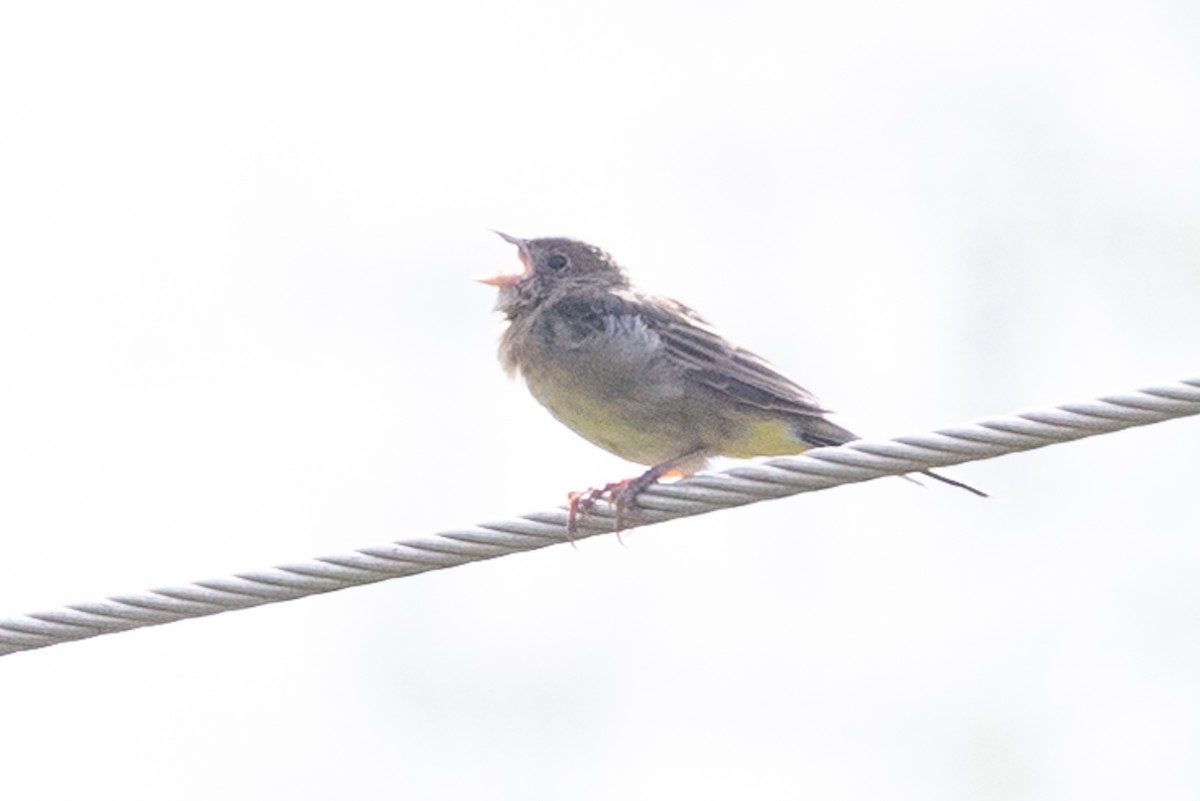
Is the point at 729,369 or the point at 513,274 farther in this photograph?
the point at 513,274

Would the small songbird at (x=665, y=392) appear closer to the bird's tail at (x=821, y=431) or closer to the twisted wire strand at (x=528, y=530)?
the bird's tail at (x=821, y=431)

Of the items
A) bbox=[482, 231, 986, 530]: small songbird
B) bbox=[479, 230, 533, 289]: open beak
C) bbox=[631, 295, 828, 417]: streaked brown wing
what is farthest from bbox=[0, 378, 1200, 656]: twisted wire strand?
bbox=[479, 230, 533, 289]: open beak

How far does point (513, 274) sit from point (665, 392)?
1.39m

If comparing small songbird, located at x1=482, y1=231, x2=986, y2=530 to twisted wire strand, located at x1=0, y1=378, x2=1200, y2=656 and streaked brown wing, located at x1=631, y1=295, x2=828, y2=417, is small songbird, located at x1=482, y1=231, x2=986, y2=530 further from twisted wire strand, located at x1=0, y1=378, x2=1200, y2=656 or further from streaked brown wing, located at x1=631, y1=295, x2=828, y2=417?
twisted wire strand, located at x1=0, y1=378, x2=1200, y2=656

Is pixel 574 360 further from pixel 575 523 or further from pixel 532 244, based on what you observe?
→ pixel 575 523

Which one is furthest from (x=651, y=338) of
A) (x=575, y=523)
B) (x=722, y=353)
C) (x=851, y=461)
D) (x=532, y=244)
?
(x=851, y=461)

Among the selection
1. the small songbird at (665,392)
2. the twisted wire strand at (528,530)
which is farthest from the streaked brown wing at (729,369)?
the twisted wire strand at (528,530)

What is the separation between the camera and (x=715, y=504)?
6.12 metres

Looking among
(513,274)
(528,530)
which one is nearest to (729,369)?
(513,274)

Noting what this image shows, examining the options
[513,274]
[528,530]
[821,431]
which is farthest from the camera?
[513,274]

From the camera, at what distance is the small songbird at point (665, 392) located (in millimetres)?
8297

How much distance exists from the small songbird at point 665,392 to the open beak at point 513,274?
0.68m

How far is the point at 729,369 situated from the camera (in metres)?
8.39

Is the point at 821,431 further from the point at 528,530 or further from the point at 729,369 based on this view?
the point at 528,530
